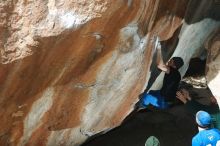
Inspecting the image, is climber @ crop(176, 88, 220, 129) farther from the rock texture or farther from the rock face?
the rock face

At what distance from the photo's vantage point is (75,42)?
5.37 m

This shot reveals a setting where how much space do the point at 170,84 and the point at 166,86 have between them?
73 mm

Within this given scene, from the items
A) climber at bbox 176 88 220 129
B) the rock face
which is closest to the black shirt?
climber at bbox 176 88 220 129

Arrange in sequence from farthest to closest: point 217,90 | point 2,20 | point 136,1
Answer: point 217,90
point 136,1
point 2,20

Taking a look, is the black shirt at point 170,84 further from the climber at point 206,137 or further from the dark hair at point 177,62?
the climber at point 206,137

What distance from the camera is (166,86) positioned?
7.54 m

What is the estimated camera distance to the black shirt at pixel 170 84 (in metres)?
7.44

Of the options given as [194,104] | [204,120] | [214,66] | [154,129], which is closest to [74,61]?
[204,120]

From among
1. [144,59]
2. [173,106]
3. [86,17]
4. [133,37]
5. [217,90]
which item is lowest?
[173,106]

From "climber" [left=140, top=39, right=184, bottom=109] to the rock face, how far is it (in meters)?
0.37

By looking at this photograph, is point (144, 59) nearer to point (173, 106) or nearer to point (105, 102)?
point (105, 102)

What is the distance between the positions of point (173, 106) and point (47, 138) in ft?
9.37

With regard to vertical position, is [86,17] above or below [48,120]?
above

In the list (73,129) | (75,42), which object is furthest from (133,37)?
(73,129)
